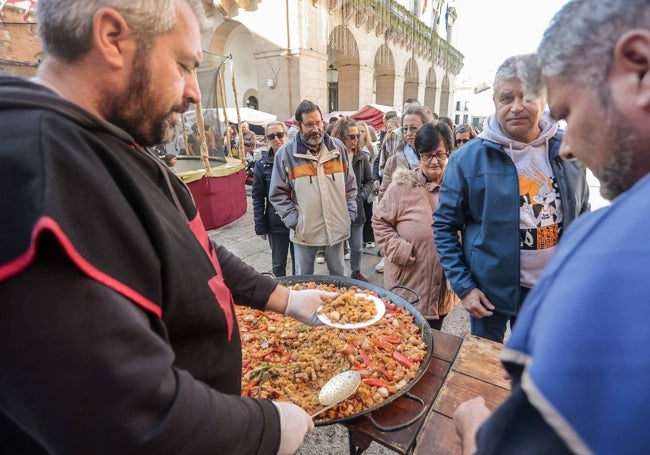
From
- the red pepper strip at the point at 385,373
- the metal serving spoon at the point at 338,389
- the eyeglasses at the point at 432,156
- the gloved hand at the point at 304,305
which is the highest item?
the eyeglasses at the point at 432,156

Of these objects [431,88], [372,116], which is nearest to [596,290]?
[372,116]

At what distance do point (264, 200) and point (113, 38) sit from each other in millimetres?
3514

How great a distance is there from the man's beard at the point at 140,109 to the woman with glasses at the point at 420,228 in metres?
2.09

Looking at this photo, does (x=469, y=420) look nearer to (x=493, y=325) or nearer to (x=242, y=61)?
(x=493, y=325)

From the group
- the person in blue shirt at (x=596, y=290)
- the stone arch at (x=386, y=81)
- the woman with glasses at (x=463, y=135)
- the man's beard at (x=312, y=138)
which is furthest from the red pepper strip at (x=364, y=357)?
the stone arch at (x=386, y=81)

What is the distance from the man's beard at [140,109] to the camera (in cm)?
81

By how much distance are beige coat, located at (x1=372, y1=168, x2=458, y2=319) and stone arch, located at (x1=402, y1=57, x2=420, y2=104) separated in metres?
25.2

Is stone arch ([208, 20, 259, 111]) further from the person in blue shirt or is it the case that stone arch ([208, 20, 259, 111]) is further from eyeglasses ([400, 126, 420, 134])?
the person in blue shirt

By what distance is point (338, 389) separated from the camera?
1.44 m

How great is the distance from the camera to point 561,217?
6.74 ft

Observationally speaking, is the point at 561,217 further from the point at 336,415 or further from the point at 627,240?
the point at 627,240

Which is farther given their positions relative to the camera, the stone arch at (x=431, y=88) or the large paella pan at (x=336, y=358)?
the stone arch at (x=431, y=88)

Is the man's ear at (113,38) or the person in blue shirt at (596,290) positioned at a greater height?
the man's ear at (113,38)

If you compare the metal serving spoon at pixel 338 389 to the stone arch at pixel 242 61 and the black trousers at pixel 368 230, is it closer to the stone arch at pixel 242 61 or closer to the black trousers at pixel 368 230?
the black trousers at pixel 368 230
